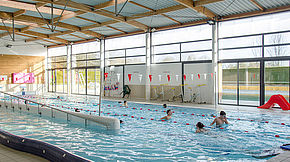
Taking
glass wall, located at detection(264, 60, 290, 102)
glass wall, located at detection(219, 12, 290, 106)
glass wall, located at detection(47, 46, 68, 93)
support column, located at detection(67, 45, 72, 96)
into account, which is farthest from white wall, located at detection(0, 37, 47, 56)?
glass wall, located at detection(264, 60, 290, 102)

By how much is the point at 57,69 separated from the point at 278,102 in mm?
19186

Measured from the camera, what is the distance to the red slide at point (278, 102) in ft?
31.4

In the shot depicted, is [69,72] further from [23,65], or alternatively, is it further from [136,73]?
[136,73]

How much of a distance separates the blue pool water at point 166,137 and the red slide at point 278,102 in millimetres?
978

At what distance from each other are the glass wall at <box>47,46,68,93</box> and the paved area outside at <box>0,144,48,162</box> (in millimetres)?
17998

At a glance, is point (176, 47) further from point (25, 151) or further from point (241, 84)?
point (25, 151)

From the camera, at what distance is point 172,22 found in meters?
13.5

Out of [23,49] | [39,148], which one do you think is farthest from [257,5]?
[23,49]

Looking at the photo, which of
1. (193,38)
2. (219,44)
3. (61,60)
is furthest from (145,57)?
(61,60)

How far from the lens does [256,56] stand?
1085 cm

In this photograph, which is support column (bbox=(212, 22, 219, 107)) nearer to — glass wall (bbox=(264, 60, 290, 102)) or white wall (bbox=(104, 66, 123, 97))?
glass wall (bbox=(264, 60, 290, 102))

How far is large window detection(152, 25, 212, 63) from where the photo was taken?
1264 cm

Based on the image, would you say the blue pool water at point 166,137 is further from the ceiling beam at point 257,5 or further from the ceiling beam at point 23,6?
the ceiling beam at point 23,6

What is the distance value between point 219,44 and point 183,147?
8219 mm
